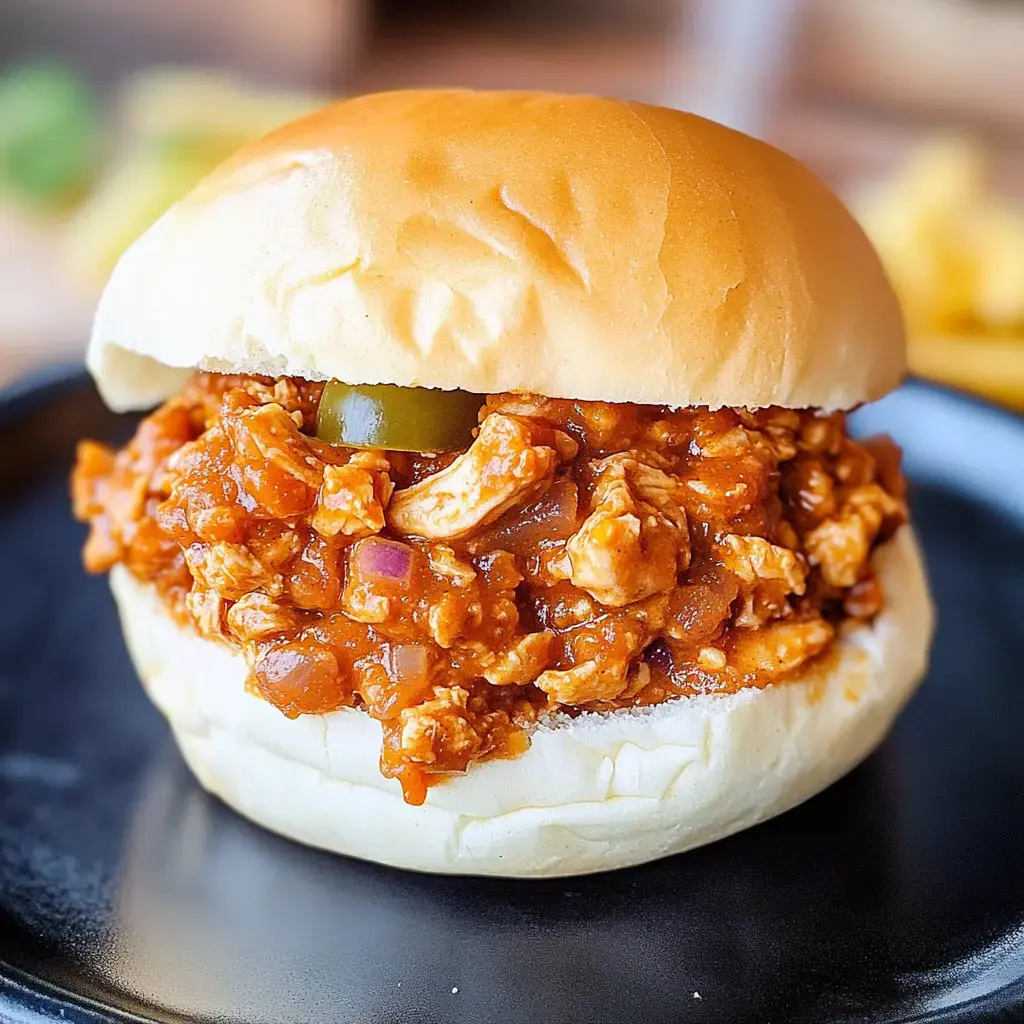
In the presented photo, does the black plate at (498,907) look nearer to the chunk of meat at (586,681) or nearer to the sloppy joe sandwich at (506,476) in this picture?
the sloppy joe sandwich at (506,476)

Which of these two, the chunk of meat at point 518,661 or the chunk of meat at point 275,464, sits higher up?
the chunk of meat at point 275,464

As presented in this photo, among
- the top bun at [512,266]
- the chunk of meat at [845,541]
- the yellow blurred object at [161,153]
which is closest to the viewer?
the top bun at [512,266]

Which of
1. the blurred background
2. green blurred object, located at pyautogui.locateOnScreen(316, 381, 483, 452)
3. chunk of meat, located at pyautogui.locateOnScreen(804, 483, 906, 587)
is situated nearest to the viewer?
green blurred object, located at pyautogui.locateOnScreen(316, 381, 483, 452)

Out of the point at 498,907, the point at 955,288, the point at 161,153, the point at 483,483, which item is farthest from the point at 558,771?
the point at 161,153

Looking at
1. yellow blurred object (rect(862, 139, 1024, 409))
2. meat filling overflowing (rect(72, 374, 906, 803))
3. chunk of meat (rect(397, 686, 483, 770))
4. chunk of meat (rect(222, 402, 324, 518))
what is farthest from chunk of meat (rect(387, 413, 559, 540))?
yellow blurred object (rect(862, 139, 1024, 409))

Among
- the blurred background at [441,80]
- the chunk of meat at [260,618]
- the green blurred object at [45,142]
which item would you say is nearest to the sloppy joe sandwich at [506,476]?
the chunk of meat at [260,618]

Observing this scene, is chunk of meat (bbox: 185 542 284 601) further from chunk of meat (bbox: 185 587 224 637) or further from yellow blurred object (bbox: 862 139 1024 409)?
yellow blurred object (bbox: 862 139 1024 409)

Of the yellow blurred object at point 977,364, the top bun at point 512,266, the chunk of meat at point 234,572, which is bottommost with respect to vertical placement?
the yellow blurred object at point 977,364
